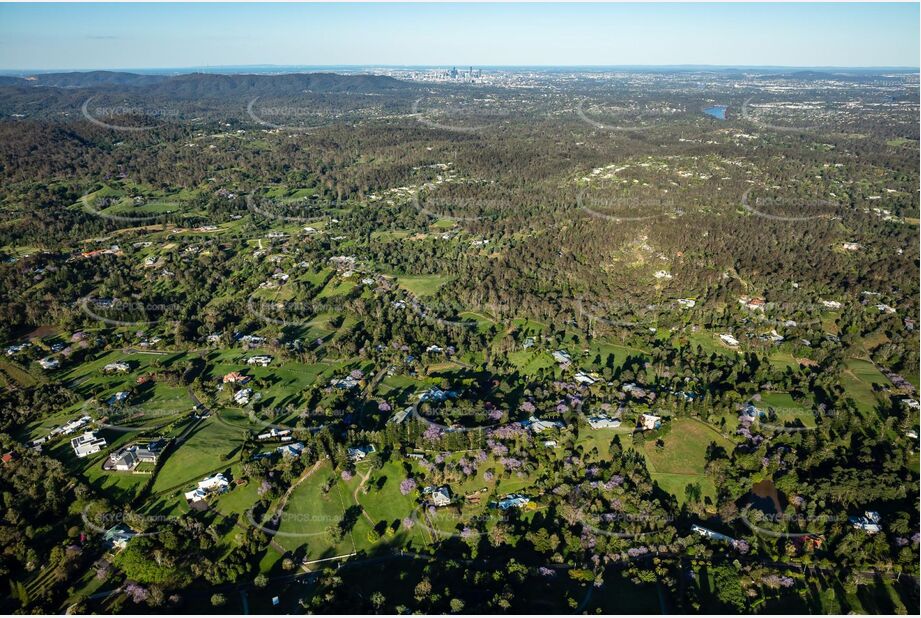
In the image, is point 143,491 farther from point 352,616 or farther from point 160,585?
point 352,616

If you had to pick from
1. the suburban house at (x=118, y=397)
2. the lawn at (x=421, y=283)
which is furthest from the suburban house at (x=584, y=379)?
the suburban house at (x=118, y=397)

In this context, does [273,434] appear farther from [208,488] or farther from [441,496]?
[441,496]

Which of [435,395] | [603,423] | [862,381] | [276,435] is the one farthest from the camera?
[862,381]

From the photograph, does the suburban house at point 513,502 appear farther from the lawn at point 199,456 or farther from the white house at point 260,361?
the white house at point 260,361

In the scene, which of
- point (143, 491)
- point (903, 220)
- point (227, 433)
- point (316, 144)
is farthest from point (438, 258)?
point (316, 144)

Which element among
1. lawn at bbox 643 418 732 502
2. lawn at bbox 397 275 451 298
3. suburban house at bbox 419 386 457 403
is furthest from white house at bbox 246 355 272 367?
lawn at bbox 643 418 732 502

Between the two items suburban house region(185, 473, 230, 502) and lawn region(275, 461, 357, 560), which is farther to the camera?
suburban house region(185, 473, 230, 502)

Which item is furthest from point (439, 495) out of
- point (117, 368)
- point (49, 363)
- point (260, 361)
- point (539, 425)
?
point (49, 363)

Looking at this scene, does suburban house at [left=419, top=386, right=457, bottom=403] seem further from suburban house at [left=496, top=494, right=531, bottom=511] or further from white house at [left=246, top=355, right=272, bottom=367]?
white house at [left=246, top=355, right=272, bottom=367]
